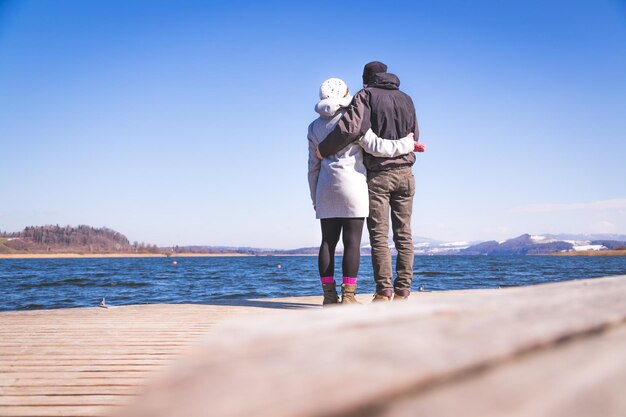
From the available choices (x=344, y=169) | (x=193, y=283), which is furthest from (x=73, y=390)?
(x=193, y=283)

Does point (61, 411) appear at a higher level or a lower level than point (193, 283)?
higher

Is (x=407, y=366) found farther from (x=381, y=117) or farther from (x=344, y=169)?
(x=381, y=117)

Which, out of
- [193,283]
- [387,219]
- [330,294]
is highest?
[387,219]

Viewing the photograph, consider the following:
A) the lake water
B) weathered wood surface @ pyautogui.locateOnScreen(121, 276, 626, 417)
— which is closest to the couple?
the lake water

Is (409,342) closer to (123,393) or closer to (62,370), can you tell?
(123,393)

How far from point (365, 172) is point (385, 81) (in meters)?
0.76

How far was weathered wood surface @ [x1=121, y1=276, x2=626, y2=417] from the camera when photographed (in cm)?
38

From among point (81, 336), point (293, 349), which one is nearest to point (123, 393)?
point (81, 336)

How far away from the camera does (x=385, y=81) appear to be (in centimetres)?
396

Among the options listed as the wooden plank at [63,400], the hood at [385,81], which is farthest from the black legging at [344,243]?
the wooden plank at [63,400]

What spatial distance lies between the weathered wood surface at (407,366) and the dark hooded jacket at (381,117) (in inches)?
124

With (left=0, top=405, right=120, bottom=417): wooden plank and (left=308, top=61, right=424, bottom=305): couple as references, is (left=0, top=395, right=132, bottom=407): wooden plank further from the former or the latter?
(left=308, top=61, right=424, bottom=305): couple

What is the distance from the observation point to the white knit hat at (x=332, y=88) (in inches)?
153

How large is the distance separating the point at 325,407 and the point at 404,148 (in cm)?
359
